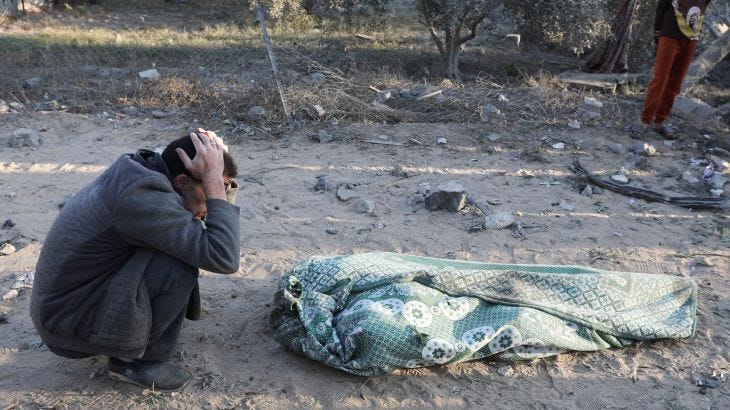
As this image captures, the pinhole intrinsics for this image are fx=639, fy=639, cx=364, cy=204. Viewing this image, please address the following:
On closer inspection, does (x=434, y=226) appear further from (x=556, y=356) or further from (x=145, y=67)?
(x=145, y=67)

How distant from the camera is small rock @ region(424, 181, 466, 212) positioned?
4.64 metres

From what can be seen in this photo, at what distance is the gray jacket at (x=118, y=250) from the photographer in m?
2.27

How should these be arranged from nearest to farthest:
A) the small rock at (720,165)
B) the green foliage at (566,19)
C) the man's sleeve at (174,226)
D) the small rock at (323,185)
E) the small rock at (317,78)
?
1. the man's sleeve at (174,226)
2. the small rock at (323,185)
3. the small rock at (720,165)
4. the small rock at (317,78)
5. the green foliage at (566,19)

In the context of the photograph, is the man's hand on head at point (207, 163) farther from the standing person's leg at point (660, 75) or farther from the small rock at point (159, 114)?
the standing person's leg at point (660, 75)

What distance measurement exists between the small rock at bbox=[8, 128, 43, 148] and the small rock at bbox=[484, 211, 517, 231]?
394cm

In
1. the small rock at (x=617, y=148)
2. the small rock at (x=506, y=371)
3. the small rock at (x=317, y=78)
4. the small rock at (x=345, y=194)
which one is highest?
the small rock at (x=317, y=78)

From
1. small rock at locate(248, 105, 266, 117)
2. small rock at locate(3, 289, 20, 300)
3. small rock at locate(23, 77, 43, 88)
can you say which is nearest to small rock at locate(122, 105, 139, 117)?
small rock at locate(248, 105, 266, 117)

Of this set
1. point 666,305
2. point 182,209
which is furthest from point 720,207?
point 182,209

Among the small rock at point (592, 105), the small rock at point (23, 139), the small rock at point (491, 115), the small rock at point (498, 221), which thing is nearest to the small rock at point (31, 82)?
the small rock at point (23, 139)

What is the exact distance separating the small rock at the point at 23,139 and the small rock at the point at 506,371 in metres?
4.55

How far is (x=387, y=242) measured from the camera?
4.19 meters

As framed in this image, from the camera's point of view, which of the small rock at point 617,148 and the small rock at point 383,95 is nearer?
the small rock at point 617,148

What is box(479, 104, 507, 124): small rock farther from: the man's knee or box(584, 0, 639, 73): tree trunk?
the man's knee

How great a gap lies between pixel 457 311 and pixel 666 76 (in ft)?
14.6
